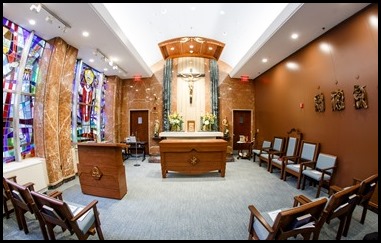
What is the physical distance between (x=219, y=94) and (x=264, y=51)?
314cm

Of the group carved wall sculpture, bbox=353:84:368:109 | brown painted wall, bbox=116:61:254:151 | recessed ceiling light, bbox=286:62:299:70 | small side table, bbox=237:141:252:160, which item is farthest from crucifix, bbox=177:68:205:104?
carved wall sculpture, bbox=353:84:368:109

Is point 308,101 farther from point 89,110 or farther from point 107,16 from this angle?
point 89,110

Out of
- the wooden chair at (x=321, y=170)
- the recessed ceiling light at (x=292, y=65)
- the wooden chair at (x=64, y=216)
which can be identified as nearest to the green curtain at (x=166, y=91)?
the recessed ceiling light at (x=292, y=65)

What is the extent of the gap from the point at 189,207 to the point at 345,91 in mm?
3545

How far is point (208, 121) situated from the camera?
7.25m

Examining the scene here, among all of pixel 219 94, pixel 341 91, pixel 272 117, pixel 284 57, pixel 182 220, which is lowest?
pixel 182 220

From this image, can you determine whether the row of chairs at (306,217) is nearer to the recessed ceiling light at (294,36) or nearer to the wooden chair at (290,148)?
the wooden chair at (290,148)

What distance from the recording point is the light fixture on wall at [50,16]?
273 cm

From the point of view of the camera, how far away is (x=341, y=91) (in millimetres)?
3398

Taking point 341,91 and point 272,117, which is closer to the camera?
point 341,91

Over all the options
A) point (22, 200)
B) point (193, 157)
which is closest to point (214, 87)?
point (193, 157)

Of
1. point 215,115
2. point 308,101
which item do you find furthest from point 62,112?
point 308,101

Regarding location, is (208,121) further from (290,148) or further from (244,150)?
(290,148)

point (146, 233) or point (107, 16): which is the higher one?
point (107, 16)
